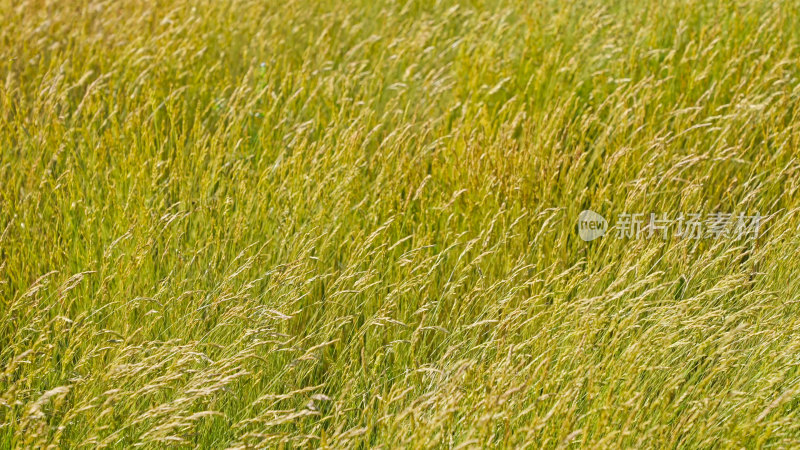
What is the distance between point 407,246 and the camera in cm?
276

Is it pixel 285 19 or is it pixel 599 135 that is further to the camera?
pixel 285 19

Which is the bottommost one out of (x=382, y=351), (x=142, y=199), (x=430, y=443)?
(x=382, y=351)

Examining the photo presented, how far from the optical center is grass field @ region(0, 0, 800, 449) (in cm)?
201

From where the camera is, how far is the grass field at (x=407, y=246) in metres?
2.01

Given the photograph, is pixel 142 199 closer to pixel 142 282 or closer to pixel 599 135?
pixel 142 282

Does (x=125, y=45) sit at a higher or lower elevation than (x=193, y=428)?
higher

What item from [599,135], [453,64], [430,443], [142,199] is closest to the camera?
[430,443]

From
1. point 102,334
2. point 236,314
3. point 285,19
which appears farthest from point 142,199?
point 285,19

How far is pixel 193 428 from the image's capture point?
2076mm

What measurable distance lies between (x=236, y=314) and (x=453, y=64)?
2167mm

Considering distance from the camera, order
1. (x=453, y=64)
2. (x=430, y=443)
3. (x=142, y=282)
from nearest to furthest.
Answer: (x=430, y=443) → (x=142, y=282) → (x=453, y=64)

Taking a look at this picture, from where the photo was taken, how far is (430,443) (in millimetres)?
1809

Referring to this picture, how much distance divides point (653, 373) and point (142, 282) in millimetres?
1452

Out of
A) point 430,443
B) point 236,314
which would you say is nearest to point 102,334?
point 236,314
